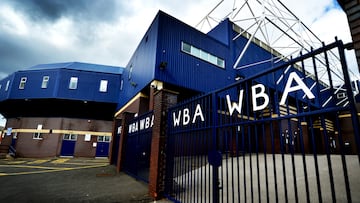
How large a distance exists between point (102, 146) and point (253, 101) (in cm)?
2397

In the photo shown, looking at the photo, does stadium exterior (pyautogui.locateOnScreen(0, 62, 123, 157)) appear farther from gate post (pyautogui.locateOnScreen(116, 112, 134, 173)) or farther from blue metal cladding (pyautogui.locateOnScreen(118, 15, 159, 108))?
gate post (pyautogui.locateOnScreen(116, 112, 134, 173))

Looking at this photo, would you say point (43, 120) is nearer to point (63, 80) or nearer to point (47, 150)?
point (47, 150)

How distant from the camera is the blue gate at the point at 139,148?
7.68 meters

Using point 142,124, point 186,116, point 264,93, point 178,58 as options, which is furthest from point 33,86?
point 264,93

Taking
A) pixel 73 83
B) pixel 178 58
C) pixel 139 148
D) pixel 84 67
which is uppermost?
pixel 84 67

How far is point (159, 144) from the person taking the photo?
6.01 m

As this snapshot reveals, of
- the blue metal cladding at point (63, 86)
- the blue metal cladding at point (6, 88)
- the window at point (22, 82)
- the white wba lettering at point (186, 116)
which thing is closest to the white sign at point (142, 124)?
the white wba lettering at point (186, 116)

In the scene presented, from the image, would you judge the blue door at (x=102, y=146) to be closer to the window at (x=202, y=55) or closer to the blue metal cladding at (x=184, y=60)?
the blue metal cladding at (x=184, y=60)

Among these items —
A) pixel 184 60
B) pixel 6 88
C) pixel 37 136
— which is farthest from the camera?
pixel 6 88

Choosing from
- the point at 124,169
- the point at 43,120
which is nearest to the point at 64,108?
the point at 43,120

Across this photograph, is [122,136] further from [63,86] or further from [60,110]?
[60,110]

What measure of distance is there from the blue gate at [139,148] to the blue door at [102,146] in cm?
1481

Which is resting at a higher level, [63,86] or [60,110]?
[63,86]

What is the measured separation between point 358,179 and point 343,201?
2067 mm
